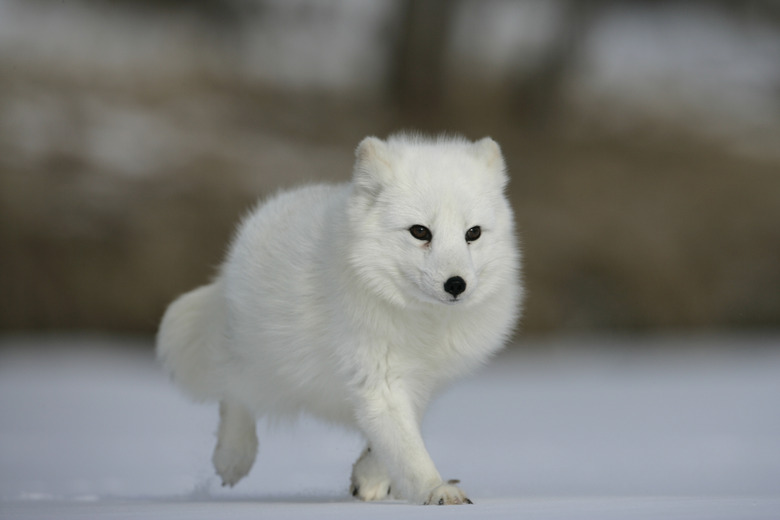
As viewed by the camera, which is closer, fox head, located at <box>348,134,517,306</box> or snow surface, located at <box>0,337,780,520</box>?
snow surface, located at <box>0,337,780,520</box>

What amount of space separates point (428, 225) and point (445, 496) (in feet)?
2.55

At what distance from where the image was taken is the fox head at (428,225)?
293 centimetres

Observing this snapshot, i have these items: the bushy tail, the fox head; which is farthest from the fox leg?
the fox head

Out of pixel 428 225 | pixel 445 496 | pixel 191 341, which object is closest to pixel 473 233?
pixel 428 225

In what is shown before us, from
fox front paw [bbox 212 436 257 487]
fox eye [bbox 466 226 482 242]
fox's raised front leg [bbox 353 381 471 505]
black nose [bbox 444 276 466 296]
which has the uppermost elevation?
fox eye [bbox 466 226 482 242]

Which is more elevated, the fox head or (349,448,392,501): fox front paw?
the fox head

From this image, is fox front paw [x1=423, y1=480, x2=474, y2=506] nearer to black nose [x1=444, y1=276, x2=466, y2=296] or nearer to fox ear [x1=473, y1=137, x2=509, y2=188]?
black nose [x1=444, y1=276, x2=466, y2=296]

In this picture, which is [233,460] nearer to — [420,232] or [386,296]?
[386,296]

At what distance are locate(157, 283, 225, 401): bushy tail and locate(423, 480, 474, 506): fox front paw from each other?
153 cm

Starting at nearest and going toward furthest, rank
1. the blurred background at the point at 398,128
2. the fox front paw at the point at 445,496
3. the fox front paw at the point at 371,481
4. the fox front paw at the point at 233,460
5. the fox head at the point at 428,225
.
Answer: the fox front paw at the point at 445,496 < the fox head at the point at 428,225 < the fox front paw at the point at 371,481 < the fox front paw at the point at 233,460 < the blurred background at the point at 398,128

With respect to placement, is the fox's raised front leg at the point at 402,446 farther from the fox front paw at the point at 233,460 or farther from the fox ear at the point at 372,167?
the fox front paw at the point at 233,460

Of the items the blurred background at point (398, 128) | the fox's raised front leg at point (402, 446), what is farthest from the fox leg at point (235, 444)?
the blurred background at point (398, 128)

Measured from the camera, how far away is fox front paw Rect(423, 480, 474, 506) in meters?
2.72

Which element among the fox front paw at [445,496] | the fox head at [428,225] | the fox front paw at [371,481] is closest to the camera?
the fox front paw at [445,496]
